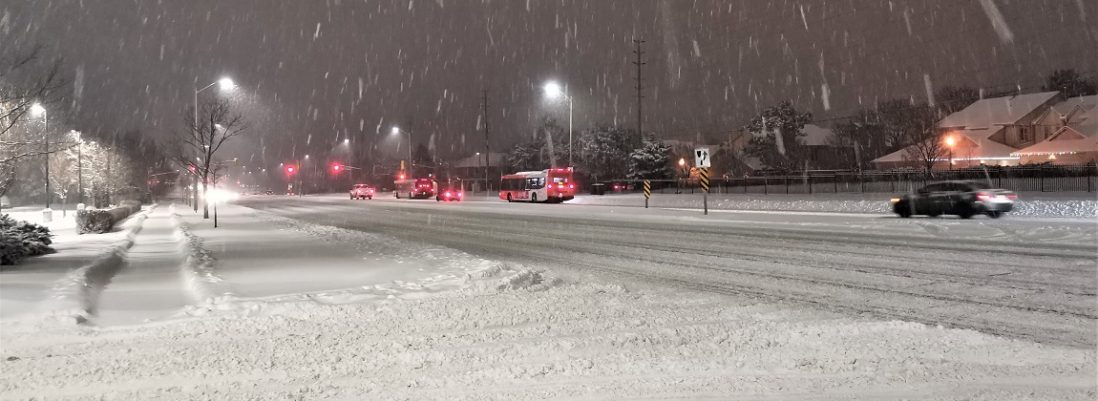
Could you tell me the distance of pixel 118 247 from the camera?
55.4 feet

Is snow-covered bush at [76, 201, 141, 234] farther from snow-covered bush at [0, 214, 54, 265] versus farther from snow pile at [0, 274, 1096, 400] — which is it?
snow pile at [0, 274, 1096, 400]

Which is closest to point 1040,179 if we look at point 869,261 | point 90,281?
point 869,261

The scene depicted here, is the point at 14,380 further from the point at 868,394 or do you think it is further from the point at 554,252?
the point at 554,252

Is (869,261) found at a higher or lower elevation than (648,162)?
lower

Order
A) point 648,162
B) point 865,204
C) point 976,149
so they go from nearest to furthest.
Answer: point 865,204, point 976,149, point 648,162

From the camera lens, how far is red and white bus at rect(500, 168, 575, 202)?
171 feet

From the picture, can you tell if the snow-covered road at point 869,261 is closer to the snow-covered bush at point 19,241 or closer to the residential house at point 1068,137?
the snow-covered bush at point 19,241

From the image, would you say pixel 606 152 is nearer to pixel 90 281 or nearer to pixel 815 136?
pixel 815 136

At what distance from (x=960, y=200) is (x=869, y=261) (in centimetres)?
1368

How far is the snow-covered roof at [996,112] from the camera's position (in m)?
61.4

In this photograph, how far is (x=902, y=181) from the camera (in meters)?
45.3

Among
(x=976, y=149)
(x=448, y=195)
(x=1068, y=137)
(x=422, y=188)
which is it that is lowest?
(x=448, y=195)

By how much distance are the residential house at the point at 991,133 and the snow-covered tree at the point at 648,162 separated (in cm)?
1812

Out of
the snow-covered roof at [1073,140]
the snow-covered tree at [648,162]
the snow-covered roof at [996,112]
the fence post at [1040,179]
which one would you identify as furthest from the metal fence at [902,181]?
the snow-covered roof at [996,112]
